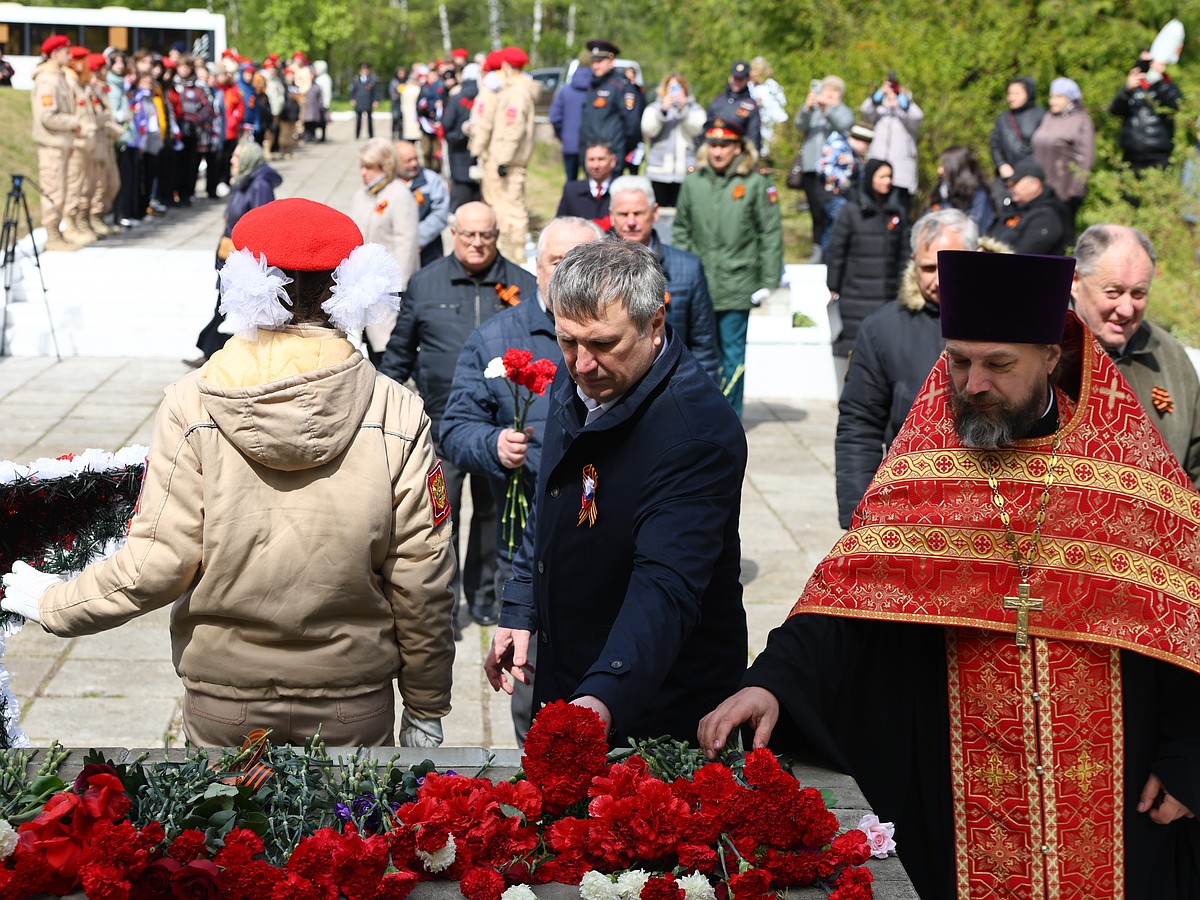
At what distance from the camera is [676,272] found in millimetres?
7363

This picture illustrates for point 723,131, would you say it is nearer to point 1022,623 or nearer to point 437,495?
point 437,495

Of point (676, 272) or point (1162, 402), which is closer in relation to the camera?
point (1162, 402)

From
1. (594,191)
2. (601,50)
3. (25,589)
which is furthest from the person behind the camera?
(601,50)

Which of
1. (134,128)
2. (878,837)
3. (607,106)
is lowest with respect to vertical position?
(134,128)

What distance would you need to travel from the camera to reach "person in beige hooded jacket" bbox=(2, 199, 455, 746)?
3.17 metres

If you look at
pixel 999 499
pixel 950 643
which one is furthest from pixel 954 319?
pixel 950 643

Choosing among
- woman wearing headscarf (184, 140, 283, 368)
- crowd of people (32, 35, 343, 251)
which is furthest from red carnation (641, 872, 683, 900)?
crowd of people (32, 35, 343, 251)

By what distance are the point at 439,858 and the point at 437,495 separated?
1.15m

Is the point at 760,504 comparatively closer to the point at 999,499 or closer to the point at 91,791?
the point at 999,499

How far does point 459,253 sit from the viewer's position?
22.7ft

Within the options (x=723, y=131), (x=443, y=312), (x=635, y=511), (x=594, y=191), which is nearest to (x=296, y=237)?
(x=635, y=511)

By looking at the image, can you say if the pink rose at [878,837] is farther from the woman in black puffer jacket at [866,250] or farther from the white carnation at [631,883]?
the woman in black puffer jacket at [866,250]

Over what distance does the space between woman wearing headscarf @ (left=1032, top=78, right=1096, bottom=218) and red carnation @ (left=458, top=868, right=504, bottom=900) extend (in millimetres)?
14290

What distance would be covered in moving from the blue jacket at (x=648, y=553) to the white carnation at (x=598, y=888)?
0.51m
